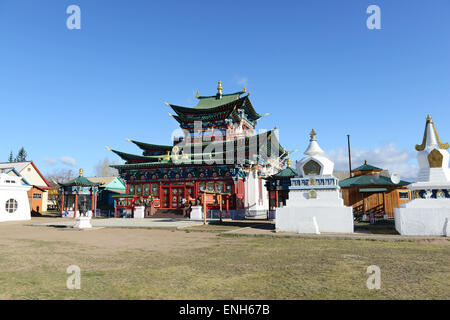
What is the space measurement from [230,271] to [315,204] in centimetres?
926

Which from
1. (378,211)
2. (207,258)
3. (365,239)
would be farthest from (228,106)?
(207,258)

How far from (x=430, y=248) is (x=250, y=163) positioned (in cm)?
2058

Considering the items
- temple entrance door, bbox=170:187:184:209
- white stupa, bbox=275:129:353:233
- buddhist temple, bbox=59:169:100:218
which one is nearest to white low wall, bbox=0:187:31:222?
buddhist temple, bbox=59:169:100:218

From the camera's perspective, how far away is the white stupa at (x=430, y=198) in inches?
491

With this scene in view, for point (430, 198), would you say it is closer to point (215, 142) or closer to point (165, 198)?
point (215, 142)

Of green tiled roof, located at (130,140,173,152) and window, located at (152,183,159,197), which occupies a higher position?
green tiled roof, located at (130,140,173,152)

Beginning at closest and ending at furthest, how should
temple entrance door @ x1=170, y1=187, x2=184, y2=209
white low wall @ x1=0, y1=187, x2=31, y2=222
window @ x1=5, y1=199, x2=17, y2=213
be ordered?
white low wall @ x1=0, y1=187, x2=31, y2=222 < window @ x1=5, y1=199, x2=17, y2=213 < temple entrance door @ x1=170, y1=187, x2=184, y2=209

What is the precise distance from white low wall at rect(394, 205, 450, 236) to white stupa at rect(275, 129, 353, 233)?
7.18 feet

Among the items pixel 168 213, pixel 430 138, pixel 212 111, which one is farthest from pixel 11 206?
pixel 430 138

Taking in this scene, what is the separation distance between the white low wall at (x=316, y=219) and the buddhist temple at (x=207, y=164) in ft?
40.1

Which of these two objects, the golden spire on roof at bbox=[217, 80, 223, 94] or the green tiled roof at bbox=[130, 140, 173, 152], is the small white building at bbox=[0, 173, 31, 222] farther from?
the golden spire on roof at bbox=[217, 80, 223, 94]

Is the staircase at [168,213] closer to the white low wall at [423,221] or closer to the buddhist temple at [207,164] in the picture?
the buddhist temple at [207,164]

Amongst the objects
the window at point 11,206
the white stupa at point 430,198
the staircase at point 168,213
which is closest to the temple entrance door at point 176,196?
the staircase at point 168,213

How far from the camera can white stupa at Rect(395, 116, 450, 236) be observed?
40.9 ft
